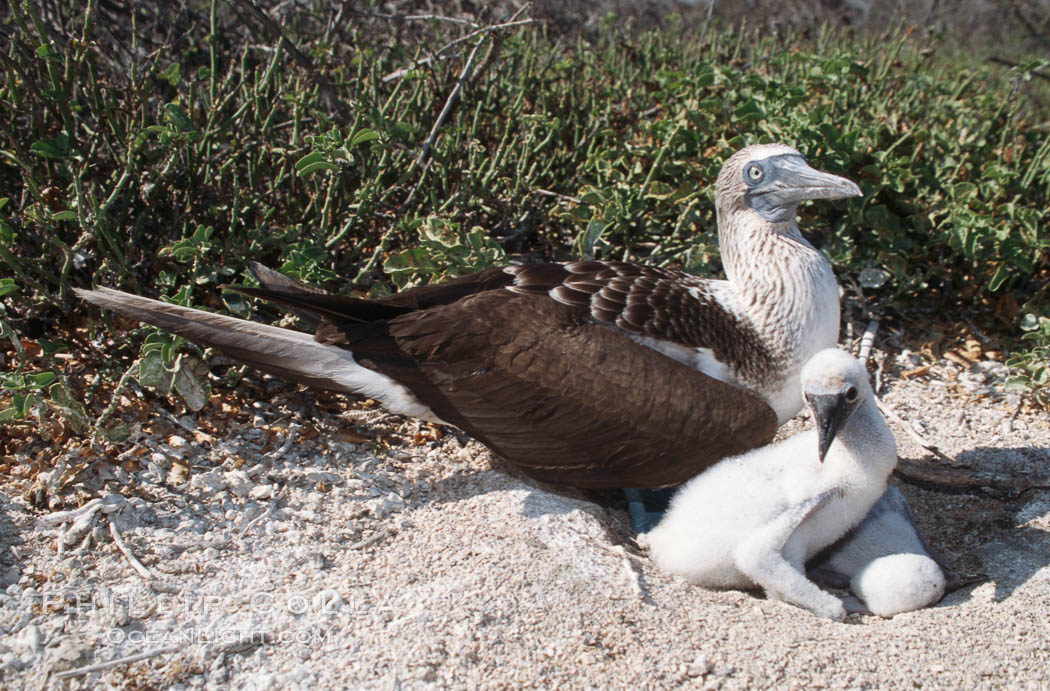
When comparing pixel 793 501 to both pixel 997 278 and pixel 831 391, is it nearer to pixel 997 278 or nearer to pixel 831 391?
pixel 831 391

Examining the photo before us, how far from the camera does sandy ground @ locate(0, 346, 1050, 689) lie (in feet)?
7.64

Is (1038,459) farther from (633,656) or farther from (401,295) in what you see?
(401,295)

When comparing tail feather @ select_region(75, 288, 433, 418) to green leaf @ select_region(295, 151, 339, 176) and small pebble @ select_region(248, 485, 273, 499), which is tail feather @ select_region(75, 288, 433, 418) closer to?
small pebble @ select_region(248, 485, 273, 499)

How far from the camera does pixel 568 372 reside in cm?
293

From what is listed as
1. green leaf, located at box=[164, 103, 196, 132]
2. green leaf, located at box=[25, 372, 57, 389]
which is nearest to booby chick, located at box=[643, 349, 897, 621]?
green leaf, located at box=[25, 372, 57, 389]

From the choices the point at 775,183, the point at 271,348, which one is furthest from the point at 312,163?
the point at 775,183

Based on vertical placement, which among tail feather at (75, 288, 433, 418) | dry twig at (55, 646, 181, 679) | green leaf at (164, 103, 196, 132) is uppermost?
green leaf at (164, 103, 196, 132)

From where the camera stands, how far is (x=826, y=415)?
8.72 feet

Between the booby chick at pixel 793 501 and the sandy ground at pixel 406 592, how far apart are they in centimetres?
9

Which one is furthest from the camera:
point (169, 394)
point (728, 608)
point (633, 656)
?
point (169, 394)

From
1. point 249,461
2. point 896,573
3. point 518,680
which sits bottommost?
point 249,461

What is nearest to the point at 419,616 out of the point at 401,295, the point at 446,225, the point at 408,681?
the point at 408,681

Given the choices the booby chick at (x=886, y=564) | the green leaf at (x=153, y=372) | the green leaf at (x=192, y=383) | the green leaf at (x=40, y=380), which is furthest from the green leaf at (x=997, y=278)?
the green leaf at (x=40, y=380)

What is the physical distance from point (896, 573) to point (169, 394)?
2506mm
